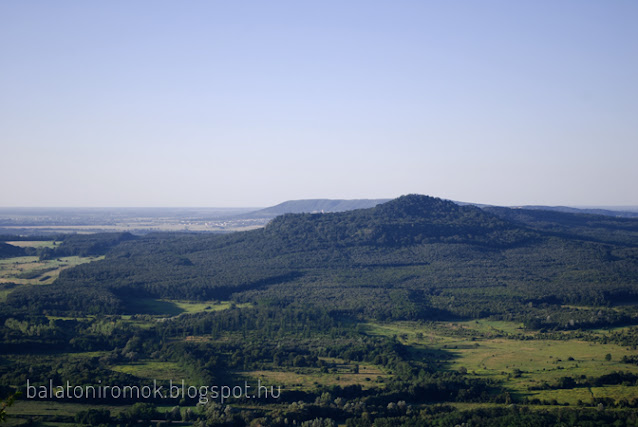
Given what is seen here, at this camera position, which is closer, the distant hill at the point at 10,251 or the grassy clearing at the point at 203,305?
the grassy clearing at the point at 203,305

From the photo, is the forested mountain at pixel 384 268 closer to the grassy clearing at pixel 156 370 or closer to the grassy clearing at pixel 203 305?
the grassy clearing at pixel 203 305

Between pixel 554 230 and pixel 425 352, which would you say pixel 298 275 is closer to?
pixel 425 352

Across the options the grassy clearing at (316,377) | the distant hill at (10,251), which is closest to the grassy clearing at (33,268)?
the distant hill at (10,251)

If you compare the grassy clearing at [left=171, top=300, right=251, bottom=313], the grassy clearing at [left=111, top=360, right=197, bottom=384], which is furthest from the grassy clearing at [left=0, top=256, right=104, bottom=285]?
the grassy clearing at [left=111, top=360, right=197, bottom=384]

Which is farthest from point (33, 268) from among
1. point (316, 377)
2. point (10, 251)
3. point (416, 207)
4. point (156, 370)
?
point (416, 207)

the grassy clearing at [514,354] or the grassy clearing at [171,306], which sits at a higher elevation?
the grassy clearing at [171,306]

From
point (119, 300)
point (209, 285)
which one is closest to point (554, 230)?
point (209, 285)

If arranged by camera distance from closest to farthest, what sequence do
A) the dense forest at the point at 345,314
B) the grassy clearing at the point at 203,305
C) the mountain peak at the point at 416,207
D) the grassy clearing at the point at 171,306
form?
the dense forest at the point at 345,314 → the grassy clearing at the point at 171,306 → the grassy clearing at the point at 203,305 → the mountain peak at the point at 416,207

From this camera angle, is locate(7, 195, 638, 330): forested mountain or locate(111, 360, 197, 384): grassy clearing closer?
locate(111, 360, 197, 384): grassy clearing

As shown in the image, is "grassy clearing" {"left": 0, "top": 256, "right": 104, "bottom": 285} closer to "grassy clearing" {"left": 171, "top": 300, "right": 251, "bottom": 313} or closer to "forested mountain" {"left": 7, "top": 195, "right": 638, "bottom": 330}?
"forested mountain" {"left": 7, "top": 195, "right": 638, "bottom": 330}
